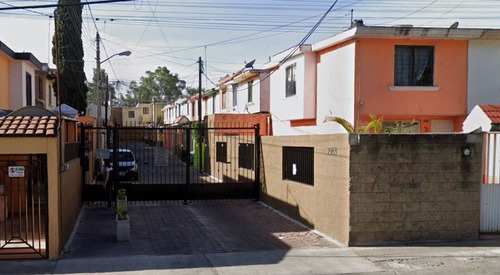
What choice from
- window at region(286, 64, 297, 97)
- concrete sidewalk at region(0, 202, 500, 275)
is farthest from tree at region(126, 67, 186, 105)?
concrete sidewalk at region(0, 202, 500, 275)

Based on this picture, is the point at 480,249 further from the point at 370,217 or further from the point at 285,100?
the point at 285,100

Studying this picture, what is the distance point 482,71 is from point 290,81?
747 centimetres

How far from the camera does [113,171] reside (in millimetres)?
14727

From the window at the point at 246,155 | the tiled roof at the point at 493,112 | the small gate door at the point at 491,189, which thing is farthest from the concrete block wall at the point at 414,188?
the window at the point at 246,155

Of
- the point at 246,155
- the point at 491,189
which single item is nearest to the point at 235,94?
the point at 246,155

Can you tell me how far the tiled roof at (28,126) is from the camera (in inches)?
314

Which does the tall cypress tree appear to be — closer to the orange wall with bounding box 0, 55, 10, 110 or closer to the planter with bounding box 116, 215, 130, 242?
the orange wall with bounding box 0, 55, 10, 110

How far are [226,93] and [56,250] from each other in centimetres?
2487

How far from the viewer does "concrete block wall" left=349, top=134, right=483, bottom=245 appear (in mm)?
9250

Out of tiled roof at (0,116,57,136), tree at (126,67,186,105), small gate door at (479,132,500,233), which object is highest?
tree at (126,67,186,105)

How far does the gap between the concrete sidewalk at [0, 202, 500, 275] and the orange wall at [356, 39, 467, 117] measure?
5942 millimetres

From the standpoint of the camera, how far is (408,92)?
15.7 metres

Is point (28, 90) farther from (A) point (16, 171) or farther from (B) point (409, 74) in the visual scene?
(B) point (409, 74)

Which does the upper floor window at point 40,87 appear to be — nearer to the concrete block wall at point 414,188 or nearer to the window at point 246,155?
the window at point 246,155
